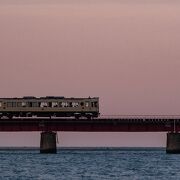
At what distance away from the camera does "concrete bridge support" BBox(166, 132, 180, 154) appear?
584 ft

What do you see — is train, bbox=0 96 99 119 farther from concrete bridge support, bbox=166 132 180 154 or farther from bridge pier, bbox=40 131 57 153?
concrete bridge support, bbox=166 132 180 154

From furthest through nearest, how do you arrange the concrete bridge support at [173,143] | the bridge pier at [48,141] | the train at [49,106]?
the bridge pier at [48,141] < the concrete bridge support at [173,143] < the train at [49,106]

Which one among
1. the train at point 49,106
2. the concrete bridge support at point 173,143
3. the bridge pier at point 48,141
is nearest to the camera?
the train at point 49,106

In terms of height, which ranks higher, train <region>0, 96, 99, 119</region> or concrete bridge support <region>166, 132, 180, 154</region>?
train <region>0, 96, 99, 119</region>

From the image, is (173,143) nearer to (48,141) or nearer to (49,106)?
(48,141)

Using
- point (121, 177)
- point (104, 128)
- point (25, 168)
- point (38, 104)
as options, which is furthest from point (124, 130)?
point (121, 177)

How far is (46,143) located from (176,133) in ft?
60.7

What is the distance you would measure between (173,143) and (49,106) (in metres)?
18.3

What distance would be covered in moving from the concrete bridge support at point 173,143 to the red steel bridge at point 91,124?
8.62 feet

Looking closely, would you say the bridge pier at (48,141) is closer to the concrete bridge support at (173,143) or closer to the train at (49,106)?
the train at (49,106)

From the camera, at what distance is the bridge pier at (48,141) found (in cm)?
17850

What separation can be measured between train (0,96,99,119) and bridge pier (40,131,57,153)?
12.3 ft

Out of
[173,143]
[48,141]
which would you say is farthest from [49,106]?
[173,143]

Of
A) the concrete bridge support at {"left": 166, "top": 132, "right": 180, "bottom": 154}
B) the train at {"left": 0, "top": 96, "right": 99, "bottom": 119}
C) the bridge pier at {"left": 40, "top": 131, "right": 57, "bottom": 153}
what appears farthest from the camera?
the bridge pier at {"left": 40, "top": 131, "right": 57, "bottom": 153}
